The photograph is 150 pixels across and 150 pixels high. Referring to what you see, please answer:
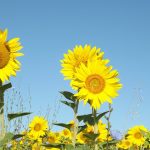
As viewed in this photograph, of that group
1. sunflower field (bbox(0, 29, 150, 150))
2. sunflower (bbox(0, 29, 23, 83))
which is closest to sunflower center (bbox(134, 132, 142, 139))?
sunflower field (bbox(0, 29, 150, 150))

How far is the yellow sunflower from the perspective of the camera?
970 cm

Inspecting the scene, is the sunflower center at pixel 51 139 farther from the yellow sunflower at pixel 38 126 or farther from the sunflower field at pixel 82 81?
the sunflower field at pixel 82 81

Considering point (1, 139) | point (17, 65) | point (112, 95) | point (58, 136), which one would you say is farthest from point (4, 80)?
point (58, 136)

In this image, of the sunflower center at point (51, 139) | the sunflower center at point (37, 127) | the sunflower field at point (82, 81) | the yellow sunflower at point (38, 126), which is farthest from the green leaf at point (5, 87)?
the sunflower center at point (37, 127)

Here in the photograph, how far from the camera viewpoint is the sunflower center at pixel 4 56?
14.5 feet


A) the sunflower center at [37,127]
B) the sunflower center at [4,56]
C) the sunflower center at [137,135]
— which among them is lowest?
the sunflower center at [137,135]

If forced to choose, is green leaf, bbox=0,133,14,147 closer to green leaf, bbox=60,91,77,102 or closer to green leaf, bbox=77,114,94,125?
green leaf, bbox=60,91,77,102

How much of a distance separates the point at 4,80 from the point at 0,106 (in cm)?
30

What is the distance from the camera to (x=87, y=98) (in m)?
4.84

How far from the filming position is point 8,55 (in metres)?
4.51

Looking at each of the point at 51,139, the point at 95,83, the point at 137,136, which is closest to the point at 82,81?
the point at 95,83

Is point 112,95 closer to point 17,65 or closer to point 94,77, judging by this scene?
point 94,77

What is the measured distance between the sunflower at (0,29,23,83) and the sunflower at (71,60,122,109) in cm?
70

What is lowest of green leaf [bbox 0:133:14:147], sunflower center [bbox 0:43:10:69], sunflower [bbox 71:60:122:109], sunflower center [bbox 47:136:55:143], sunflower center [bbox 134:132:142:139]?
green leaf [bbox 0:133:14:147]
